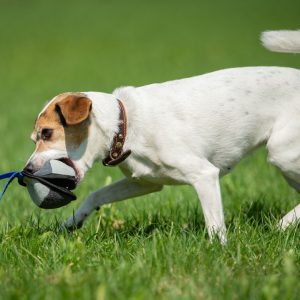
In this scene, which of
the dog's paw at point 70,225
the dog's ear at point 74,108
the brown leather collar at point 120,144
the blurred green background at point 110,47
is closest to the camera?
the dog's ear at point 74,108

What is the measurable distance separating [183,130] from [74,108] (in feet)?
2.84

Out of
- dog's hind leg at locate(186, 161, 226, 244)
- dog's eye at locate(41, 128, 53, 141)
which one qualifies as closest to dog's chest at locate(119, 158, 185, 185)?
dog's hind leg at locate(186, 161, 226, 244)

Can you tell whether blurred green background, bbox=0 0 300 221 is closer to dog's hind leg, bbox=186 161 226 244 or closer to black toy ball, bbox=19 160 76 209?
black toy ball, bbox=19 160 76 209

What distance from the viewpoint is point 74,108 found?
4.50 meters

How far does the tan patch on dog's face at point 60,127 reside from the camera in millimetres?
4527

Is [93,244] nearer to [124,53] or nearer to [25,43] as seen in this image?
[124,53]

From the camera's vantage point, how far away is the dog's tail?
17.6 ft

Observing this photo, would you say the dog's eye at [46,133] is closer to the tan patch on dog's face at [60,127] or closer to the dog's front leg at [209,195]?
the tan patch on dog's face at [60,127]

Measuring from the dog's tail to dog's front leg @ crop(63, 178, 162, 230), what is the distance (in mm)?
1594

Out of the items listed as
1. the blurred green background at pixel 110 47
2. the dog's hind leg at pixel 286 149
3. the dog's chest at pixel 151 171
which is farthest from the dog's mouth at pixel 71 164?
the blurred green background at pixel 110 47

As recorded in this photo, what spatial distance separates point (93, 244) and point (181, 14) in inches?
1335

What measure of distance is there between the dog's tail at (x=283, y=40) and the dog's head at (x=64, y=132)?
5.91 feet

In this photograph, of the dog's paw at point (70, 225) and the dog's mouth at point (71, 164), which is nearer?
the dog's mouth at point (71, 164)

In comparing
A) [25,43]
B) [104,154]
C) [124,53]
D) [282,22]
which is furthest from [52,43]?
[104,154]
